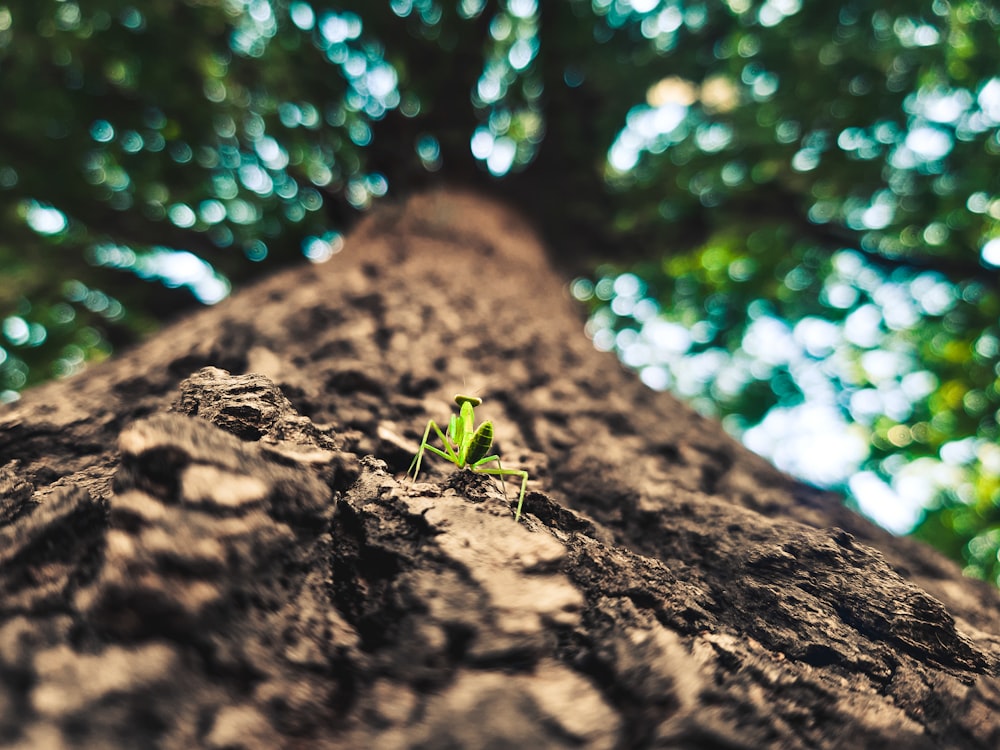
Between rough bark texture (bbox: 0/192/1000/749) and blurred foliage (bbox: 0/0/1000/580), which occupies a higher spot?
blurred foliage (bbox: 0/0/1000/580)

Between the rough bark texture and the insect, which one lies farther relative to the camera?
the insect

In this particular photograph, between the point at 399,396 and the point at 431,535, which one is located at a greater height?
the point at 399,396

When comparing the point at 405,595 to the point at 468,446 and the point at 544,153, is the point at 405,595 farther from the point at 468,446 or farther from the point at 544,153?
the point at 544,153

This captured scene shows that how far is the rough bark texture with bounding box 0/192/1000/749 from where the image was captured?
2.19 feet

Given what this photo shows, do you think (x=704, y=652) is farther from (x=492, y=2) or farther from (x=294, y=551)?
(x=492, y=2)

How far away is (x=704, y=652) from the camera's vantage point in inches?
34.1

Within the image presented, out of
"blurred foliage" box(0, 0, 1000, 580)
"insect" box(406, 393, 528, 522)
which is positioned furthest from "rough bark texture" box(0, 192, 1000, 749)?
"blurred foliage" box(0, 0, 1000, 580)

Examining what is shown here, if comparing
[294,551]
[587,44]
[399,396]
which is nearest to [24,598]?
[294,551]

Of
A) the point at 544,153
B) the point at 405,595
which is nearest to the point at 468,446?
the point at 405,595

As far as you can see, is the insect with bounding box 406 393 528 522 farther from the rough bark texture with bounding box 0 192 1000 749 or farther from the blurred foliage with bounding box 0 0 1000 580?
the blurred foliage with bounding box 0 0 1000 580

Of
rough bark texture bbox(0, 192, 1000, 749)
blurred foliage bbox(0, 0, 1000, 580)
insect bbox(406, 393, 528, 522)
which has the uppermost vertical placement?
blurred foliage bbox(0, 0, 1000, 580)

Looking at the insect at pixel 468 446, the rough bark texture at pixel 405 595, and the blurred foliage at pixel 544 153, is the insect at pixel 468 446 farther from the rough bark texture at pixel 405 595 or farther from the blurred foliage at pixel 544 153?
the blurred foliage at pixel 544 153

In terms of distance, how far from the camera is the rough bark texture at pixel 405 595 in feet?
2.19

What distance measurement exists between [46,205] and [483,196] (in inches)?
117
